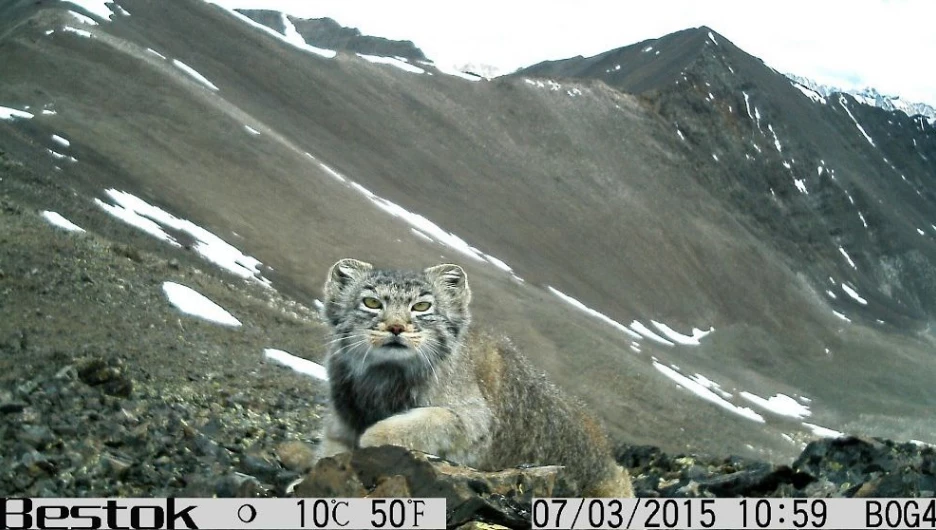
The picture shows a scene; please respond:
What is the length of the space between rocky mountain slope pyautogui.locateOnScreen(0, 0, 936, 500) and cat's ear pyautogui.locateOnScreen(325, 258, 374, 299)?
6.95 ft

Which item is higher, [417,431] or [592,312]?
[417,431]

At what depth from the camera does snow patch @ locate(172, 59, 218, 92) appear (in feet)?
217

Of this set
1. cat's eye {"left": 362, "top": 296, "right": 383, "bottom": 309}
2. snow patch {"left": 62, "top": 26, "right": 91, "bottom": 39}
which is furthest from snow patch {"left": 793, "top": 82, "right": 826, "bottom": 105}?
cat's eye {"left": 362, "top": 296, "right": 383, "bottom": 309}

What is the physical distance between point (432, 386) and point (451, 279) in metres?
1.15

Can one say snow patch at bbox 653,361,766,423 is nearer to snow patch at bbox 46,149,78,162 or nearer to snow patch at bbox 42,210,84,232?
snow patch at bbox 46,149,78,162

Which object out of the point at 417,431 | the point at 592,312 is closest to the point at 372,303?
the point at 417,431

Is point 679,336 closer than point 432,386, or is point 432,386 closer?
point 432,386

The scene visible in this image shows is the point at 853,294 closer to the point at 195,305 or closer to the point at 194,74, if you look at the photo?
the point at 194,74

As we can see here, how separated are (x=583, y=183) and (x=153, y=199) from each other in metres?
72.1

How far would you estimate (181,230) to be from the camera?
34250 mm

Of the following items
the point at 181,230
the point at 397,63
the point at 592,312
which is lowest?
the point at 592,312

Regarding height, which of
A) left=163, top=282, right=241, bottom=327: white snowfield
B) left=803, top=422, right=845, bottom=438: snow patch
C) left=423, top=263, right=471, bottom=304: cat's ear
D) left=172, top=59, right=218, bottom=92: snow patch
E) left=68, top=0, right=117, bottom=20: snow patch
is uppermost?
left=68, top=0, right=117, bottom=20: snow patch

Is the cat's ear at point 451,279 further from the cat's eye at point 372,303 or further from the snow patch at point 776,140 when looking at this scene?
the snow patch at point 776,140

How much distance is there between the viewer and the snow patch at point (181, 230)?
3162cm
